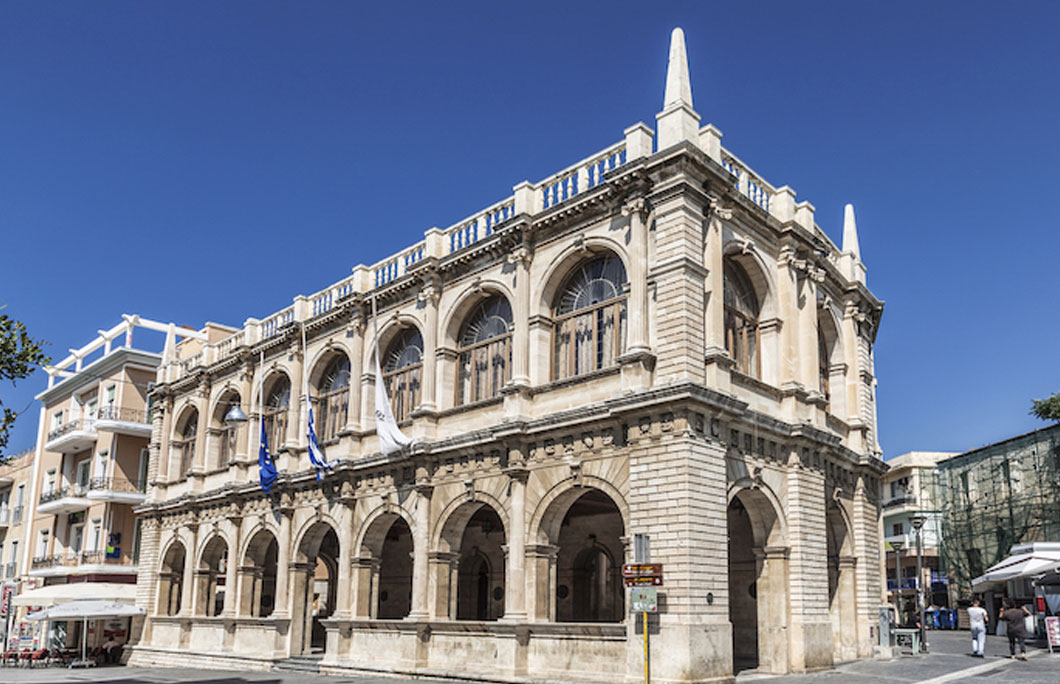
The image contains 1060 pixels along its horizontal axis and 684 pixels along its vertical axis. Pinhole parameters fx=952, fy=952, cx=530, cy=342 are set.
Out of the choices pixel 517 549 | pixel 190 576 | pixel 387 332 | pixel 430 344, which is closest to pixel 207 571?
pixel 190 576

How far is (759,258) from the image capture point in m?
22.5

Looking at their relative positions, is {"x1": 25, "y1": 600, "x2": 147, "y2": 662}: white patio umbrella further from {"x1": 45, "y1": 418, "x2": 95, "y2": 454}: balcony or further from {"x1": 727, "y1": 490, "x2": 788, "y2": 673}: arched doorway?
{"x1": 727, "y1": 490, "x2": 788, "y2": 673}: arched doorway

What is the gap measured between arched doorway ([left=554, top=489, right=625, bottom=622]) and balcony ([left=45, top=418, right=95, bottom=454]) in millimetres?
24357

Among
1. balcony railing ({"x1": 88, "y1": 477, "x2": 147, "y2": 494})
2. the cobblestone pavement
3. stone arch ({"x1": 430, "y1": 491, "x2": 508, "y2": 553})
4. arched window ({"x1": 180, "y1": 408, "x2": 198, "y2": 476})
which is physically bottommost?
the cobblestone pavement

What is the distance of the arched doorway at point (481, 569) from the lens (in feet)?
94.7

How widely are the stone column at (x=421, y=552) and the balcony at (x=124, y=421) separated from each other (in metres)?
21.0

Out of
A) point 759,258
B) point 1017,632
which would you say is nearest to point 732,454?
point 759,258

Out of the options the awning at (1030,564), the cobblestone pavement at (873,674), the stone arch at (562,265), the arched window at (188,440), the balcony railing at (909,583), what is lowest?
the cobblestone pavement at (873,674)

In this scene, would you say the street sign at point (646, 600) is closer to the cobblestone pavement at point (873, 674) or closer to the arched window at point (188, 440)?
the cobblestone pavement at point (873, 674)

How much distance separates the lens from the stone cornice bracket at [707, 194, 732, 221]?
2055 centimetres

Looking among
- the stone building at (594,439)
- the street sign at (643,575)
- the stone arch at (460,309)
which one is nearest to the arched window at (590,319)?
the stone building at (594,439)

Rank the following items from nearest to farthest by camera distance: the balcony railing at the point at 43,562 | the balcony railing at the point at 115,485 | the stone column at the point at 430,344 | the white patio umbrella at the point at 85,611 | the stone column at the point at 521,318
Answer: the stone column at the point at 521,318
the stone column at the point at 430,344
the white patio umbrella at the point at 85,611
the balcony railing at the point at 115,485
the balcony railing at the point at 43,562

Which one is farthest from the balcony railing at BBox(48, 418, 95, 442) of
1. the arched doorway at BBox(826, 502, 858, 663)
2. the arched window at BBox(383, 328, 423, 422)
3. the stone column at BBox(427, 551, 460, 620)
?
the arched doorway at BBox(826, 502, 858, 663)

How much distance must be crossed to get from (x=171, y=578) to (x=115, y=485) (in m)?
6.46
